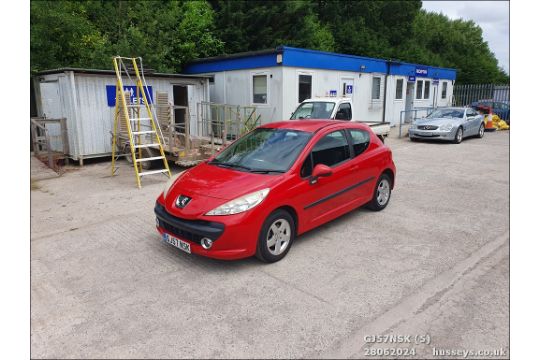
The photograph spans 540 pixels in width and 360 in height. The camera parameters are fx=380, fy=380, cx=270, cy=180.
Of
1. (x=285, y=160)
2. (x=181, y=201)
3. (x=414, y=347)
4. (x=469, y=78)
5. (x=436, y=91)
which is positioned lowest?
(x=414, y=347)

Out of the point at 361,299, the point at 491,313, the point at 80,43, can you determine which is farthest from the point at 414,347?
the point at 80,43

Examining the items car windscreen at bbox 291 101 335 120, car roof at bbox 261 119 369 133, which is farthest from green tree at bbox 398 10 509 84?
car roof at bbox 261 119 369 133

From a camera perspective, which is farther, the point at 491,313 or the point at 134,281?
the point at 134,281

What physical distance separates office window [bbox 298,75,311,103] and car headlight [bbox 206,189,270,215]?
10409 millimetres

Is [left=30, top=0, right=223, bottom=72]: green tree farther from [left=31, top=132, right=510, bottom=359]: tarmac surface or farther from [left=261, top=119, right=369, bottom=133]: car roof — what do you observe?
[left=261, top=119, right=369, bottom=133]: car roof

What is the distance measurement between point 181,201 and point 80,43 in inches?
510

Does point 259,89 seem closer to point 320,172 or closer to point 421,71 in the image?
point 320,172

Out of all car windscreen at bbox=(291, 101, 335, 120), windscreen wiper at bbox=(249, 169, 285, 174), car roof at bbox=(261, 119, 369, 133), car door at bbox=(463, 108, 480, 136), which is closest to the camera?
windscreen wiper at bbox=(249, 169, 285, 174)

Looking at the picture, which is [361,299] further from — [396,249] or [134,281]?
[134,281]

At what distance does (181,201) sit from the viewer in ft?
14.3

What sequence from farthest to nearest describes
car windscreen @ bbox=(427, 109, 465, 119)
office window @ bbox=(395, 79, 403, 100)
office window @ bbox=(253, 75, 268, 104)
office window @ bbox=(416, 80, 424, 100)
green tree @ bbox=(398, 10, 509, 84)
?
green tree @ bbox=(398, 10, 509, 84) → office window @ bbox=(416, 80, 424, 100) → office window @ bbox=(395, 79, 403, 100) → car windscreen @ bbox=(427, 109, 465, 119) → office window @ bbox=(253, 75, 268, 104)

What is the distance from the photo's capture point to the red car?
4.05 meters

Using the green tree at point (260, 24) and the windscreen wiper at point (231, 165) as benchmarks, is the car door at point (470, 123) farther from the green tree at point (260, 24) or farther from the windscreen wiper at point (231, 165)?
the windscreen wiper at point (231, 165)

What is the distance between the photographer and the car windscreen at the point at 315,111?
10926 millimetres
